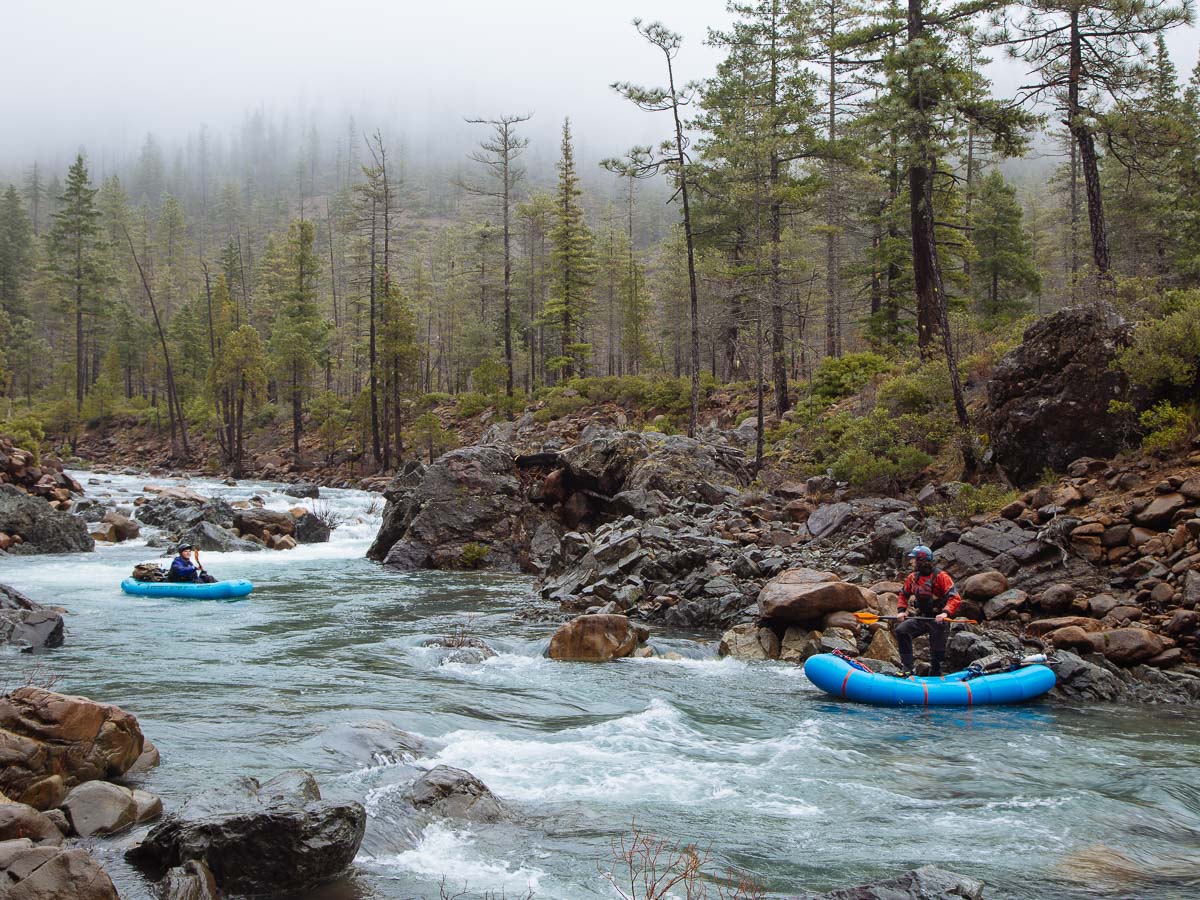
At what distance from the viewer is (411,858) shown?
5.98 m

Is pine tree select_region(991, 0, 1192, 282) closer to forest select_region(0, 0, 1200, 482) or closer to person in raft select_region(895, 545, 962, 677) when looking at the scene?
forest select_region(0, 0, 1200, 482)

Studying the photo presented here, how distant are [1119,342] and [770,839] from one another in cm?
1248

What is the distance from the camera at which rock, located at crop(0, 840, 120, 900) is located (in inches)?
169

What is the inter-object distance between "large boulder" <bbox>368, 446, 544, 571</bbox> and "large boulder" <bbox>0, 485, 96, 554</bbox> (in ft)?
25.0

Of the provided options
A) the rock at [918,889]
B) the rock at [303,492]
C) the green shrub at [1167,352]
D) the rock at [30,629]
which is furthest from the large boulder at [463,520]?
the rock at [918,889]

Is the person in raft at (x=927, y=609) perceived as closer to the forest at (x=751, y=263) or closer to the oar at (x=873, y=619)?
the oar at (x=873, y=619)

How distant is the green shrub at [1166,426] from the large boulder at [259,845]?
13.4 meters

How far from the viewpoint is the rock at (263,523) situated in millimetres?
25203

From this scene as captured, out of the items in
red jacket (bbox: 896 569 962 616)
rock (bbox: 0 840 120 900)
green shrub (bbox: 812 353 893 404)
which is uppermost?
green shrub (bbox: 812 353 893 404)

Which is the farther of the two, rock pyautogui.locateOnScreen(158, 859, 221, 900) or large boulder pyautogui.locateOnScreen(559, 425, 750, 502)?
large boulder pyautogui.locateOnScreen(559, 425, 750, 502)

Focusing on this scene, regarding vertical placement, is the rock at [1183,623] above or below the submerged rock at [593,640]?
above

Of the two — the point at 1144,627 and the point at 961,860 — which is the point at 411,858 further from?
the point at 1144,627

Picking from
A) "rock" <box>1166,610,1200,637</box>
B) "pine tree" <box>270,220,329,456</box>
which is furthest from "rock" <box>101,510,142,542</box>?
"rock" <box>1166,610,1200,637</box>

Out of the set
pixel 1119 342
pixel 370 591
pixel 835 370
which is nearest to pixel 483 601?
pixel 370 591
